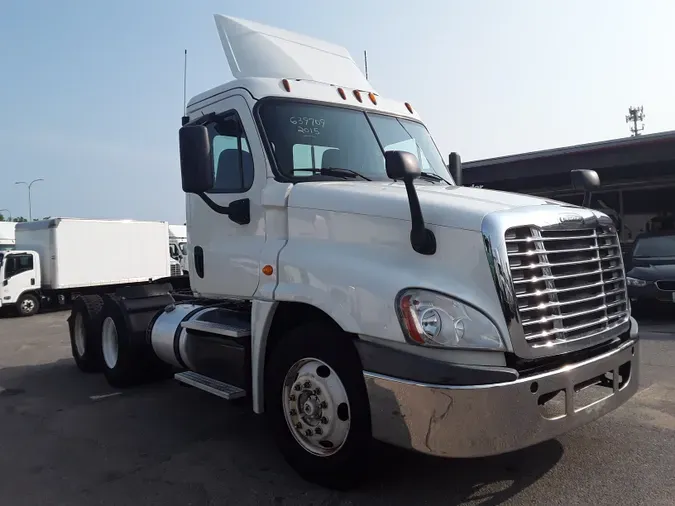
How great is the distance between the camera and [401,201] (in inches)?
145

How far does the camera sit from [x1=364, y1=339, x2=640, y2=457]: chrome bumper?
3121 mm

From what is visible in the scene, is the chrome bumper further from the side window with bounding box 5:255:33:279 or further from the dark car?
the side window with bounding box 5:255:33:279

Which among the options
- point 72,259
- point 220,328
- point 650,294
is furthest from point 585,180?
point 72,259

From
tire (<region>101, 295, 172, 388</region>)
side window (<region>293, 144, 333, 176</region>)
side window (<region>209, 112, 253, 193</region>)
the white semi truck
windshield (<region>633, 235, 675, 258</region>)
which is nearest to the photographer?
the white semi truck

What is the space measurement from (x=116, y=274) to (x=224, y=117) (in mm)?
17815

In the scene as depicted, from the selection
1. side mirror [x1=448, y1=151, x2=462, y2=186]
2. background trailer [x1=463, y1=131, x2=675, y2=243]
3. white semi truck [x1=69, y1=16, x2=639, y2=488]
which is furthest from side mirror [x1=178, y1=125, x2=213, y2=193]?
background trailer [x1=463, y1=131, x2=675, y2=243]

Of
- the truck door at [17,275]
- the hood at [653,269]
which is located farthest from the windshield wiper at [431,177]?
the truck door at [17,275]

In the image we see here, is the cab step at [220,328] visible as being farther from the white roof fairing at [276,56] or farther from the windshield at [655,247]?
the windshield at [655,247]

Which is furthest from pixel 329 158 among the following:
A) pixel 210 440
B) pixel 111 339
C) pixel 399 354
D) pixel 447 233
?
pixel 111 339

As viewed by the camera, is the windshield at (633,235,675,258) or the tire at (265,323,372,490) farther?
A: the windshield at (633,235,675,258)

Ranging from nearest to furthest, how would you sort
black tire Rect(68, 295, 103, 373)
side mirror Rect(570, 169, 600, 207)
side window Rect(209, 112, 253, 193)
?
1. side window Rect(209, 112, 253, 193)
2. side mirror Rect(570, 169, 600, 207)
3. black tire Rect(68, 295, 103, 373)

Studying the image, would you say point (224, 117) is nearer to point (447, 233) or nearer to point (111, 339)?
point (447, 233)

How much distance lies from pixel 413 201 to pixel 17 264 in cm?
1861

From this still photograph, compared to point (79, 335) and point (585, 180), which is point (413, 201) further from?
point (79, 335)
